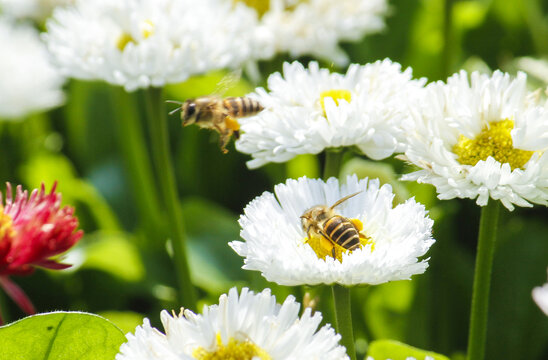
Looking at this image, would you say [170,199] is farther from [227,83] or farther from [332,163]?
[332,163]

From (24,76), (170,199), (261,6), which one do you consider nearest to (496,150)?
(170,199)

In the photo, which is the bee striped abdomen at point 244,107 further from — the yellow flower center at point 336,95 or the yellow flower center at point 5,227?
the yellow flower center at point 5,227

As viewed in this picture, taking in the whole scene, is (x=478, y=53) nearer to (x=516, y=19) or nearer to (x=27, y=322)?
(x=516, y=19)

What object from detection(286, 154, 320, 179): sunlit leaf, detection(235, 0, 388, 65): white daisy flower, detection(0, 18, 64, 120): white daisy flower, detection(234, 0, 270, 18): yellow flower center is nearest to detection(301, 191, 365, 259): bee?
detection(286, 154, 320, 179): sunlit leaf

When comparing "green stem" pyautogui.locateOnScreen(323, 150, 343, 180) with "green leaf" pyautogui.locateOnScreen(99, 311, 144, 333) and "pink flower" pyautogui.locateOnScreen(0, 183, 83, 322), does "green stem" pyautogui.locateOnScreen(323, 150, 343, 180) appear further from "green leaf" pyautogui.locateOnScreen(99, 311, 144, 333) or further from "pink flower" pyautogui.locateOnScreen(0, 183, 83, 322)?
"green leaf" pyautogui.locateOnScreen(99, 311, 144, 333)

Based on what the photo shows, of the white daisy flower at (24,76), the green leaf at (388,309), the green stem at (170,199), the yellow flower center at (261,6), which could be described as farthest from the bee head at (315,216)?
the white daisy flower at (24,76)
